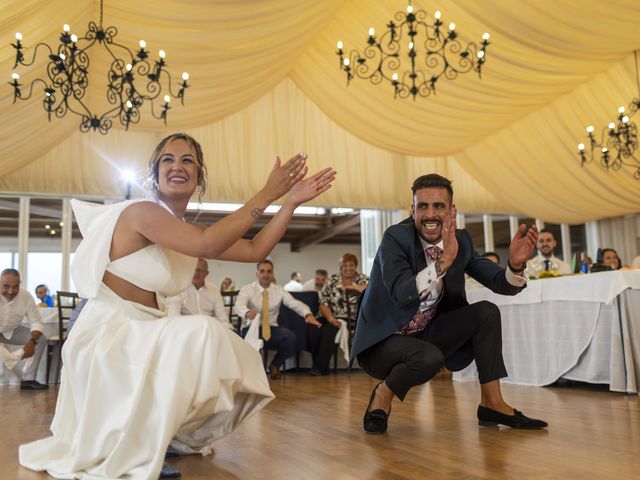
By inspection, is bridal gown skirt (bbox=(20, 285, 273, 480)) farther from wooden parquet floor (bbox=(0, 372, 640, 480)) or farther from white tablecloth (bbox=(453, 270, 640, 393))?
white tablecloth (bbox=(453, 270, 640, 393))

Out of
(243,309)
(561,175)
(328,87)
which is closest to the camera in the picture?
(243,309)

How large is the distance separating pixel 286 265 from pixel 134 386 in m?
16.4

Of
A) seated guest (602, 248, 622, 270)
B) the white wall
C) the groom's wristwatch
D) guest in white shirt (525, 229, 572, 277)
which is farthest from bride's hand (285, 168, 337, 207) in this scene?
the white wall

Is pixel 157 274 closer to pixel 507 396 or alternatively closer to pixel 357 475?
pixel 357 475

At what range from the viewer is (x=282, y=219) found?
196cm

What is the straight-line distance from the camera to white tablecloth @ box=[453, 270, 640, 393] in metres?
3.78

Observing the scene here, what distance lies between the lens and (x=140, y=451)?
1.70 m

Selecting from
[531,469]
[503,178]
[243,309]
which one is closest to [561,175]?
[503,178]

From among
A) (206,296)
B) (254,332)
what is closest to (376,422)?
(254,332)

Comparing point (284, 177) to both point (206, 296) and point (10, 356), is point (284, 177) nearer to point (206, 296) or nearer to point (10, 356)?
point (10, 356)

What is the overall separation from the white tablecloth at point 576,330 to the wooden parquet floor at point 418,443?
25cm

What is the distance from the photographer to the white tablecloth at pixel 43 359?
19.1 feet

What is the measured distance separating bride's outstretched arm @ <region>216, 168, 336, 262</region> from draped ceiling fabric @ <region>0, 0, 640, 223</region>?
297 cm

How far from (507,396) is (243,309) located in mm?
3189
